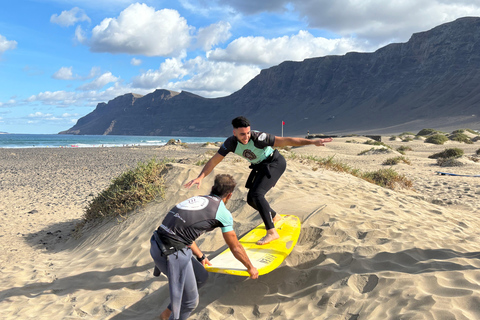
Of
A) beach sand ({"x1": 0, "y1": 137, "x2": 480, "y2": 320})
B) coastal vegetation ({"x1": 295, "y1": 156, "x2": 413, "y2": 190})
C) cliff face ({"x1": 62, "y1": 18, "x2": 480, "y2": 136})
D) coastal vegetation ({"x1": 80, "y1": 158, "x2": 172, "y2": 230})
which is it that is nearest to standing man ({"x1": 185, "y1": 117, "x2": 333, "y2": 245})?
beach sand ({"x1": 0, "y1": 137, "x2": 480, "y2": 320})

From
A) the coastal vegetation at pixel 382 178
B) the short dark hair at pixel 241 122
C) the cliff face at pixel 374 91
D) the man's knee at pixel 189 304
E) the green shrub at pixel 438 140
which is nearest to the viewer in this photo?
the man's knee at pixel 189 304

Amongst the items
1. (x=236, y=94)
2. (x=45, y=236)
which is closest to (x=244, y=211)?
(x=45, y=236)

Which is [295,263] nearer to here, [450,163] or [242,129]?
[242,129]

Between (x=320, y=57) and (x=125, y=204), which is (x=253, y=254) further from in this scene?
(x=320, y=57)

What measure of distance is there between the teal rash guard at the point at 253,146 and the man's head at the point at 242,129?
138 mm

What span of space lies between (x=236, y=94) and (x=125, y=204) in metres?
170

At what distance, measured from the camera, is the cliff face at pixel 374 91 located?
91069 millimetres

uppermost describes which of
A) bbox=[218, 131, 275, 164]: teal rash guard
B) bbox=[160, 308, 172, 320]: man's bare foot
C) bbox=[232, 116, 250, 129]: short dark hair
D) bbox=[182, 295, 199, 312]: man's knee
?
bbox=[232, 116, 250, 129]: short dark hair

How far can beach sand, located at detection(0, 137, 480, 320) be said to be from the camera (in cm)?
377

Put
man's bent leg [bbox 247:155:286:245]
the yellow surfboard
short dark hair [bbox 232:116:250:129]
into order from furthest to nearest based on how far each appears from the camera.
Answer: man's bent leg [bbox 247:155:286:245]
short dark hair [bbox 232:116:250:129]
the yellow surfboard

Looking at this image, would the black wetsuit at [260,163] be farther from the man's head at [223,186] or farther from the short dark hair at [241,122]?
the man's head at [223,186]

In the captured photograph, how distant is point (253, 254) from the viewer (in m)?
4.81

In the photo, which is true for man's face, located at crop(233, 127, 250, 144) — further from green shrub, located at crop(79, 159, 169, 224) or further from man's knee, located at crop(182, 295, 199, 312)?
green shrub, located at crop(79, 159, 169, 224)

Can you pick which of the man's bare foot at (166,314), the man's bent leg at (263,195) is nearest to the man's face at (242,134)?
the man's bent leg at (263,195)
